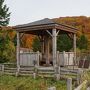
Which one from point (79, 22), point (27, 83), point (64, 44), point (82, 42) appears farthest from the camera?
point (79, 22)

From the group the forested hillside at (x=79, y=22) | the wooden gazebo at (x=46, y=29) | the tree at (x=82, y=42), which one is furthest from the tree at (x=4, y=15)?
the forested hillside at (x=79, y=22)

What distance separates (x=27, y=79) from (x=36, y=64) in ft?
9.83

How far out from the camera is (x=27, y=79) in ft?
66.9

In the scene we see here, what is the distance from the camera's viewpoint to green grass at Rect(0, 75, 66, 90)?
706 inches

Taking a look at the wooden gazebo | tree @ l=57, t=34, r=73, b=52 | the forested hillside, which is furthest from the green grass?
the forested hillside

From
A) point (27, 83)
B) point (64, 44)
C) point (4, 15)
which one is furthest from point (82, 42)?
point (27, 83)

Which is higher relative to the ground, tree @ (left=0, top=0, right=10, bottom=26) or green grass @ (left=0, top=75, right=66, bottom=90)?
tree @ (left=0, top=0, right=10, bottom=26)

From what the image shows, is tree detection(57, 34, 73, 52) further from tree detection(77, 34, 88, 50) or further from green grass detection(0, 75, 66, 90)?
green grass detection(0, 75, 66, 90)

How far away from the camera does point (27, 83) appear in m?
19.2

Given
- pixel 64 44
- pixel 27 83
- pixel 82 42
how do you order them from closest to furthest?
pixel 27 83
pixel 64 44
pixel 82 42

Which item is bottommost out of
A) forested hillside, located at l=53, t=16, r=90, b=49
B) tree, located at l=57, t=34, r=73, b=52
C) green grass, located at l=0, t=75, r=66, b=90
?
green grass, located at l=0, t=75, r=66, b=90

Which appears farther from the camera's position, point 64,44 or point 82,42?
point 82,42

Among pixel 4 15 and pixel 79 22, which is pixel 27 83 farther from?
pixel 79 22

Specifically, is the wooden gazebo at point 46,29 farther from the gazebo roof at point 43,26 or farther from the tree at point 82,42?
the tree at point 82,42
